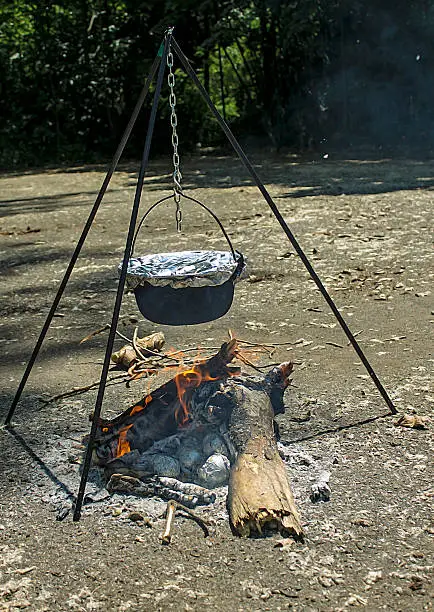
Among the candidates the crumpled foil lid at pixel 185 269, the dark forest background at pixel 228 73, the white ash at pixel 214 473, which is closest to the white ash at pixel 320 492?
the white ash at pixel 214 473

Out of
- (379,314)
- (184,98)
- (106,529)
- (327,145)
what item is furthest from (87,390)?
(184,98)

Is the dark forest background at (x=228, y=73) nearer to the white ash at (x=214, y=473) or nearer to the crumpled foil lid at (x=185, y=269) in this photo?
the crumpled foil lid at (x=185, y=269)

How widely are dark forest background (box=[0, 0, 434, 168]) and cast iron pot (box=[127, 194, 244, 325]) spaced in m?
10.3

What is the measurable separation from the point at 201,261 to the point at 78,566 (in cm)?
137

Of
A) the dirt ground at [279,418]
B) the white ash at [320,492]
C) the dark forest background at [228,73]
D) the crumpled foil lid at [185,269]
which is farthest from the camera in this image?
the dark forest background at [228,73]

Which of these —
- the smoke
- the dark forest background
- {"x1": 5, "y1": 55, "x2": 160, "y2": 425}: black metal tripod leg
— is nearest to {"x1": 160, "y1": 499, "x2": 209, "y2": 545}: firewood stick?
{"x1": 5, "y1": 55, "x2": 160, "y2": 425}: black metal tripod leg

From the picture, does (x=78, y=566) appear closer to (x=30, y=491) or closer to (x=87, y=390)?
(x=30, y=491)

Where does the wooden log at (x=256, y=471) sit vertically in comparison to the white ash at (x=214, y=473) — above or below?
above

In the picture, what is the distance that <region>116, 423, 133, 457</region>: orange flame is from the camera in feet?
10.3

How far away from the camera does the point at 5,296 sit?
19.5 feet

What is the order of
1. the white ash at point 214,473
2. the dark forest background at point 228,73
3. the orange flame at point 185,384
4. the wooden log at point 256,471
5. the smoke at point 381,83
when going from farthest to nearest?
the dark forest background at point 228,73 → the smoke at point 381,83 → the orange flame at point 185,384 → the white ash at point 214,473 → the wooden log at point 256,471

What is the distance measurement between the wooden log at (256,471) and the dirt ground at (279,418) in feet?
0.23

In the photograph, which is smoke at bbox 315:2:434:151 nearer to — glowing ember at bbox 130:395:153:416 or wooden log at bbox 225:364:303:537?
wooden log at bbox 225:364:303:537

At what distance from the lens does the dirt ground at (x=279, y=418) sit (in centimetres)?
248
